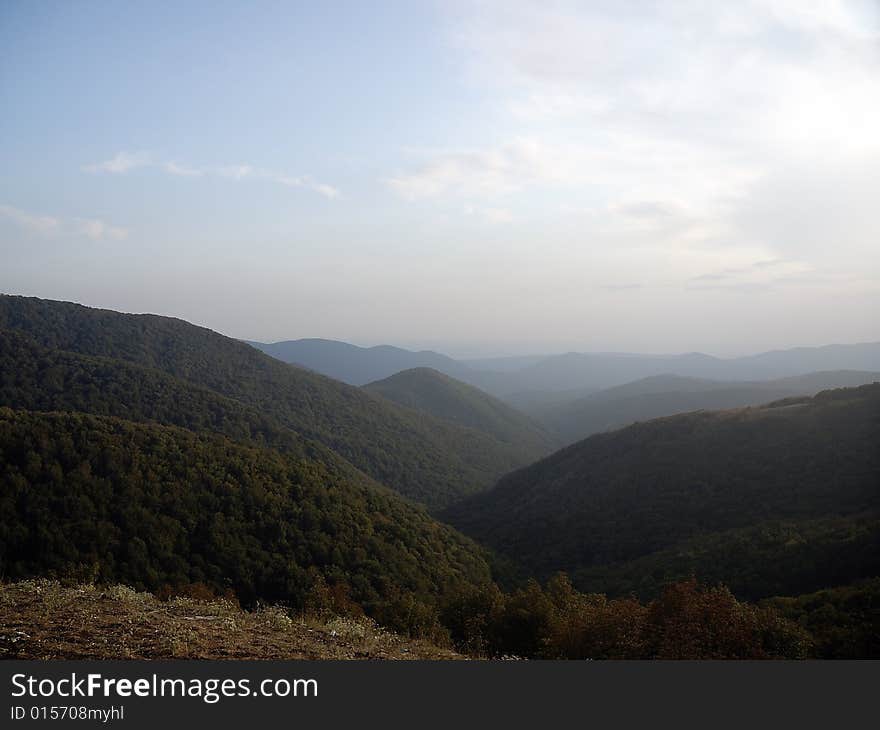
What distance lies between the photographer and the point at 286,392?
9688 cm

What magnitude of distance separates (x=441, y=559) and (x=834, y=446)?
3156 centimetres

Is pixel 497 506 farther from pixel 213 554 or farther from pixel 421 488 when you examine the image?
pixel 213 554

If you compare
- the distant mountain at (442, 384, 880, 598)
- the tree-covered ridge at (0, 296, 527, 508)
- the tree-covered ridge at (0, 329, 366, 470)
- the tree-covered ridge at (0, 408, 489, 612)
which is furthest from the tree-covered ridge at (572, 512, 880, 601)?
the tree-covered ridge at (0, 296, 527, 508)

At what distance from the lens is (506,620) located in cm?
1378

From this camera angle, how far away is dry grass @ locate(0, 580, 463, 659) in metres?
6.31

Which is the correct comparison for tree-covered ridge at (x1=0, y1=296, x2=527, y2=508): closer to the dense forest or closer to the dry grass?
the dense forest

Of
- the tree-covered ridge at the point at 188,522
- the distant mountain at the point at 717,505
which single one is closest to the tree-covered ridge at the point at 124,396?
the tree-covered ridge at the point at 188,522

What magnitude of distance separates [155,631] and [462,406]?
161 meters

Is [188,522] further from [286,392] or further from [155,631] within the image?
[286,392]

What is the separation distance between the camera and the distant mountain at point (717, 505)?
23219 millimetres

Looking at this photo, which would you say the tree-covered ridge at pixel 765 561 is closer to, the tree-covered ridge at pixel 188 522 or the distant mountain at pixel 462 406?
the tree-covered ridge at pixel 188 522

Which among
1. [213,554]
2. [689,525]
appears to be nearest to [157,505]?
[213,554]

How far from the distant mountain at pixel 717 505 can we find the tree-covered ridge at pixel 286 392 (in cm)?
3133

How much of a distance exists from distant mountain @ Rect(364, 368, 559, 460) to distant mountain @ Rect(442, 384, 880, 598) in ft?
271
